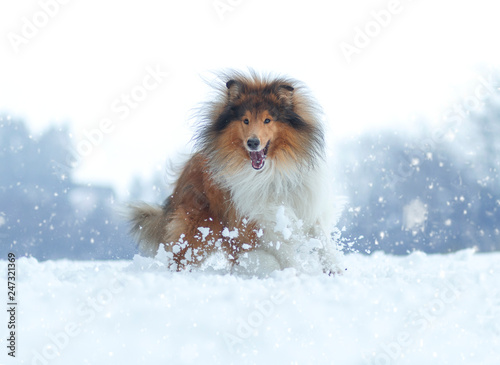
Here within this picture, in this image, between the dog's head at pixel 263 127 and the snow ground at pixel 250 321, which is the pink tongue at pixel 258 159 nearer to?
the dog's head at pixel 263 127

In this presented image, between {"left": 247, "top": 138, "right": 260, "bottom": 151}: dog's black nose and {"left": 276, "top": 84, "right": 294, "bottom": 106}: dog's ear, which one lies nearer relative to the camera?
{"left": 247, "top": 138, "right": 260, "bottom": 151}: dog's black nose

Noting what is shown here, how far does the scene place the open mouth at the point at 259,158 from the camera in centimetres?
445

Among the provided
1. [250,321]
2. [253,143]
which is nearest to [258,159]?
[253,143]

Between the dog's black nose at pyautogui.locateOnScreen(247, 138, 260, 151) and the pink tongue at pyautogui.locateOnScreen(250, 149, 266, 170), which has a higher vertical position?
the dog's black nose at pyautogui.locateOnScreen(247, 138, 260, 151)

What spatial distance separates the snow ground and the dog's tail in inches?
61.0

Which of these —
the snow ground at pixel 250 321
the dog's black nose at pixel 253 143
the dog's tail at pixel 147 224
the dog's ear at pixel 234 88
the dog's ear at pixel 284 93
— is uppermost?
the dog's ear at pixel 284 93

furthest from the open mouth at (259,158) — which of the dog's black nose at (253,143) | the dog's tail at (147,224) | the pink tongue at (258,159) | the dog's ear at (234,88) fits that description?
the dog's tail at (147,224)

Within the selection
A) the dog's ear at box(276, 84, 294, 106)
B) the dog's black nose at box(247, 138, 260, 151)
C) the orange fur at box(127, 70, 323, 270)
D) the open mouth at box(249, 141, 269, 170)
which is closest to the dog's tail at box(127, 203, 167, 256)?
the orange fur at box(127, 70, 323, 270)

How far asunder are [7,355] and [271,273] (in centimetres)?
228

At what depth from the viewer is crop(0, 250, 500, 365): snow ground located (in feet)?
8.92

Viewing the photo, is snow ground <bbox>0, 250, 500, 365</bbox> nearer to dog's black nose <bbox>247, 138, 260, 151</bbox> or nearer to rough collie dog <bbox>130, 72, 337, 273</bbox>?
rough collie dog <bbox>130, 72, 337, 273</bbox>

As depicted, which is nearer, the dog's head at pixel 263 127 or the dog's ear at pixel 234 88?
the dog's head at pixel 263 127

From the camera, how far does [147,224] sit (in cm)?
545

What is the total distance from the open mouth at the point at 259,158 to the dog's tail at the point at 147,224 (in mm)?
1337
